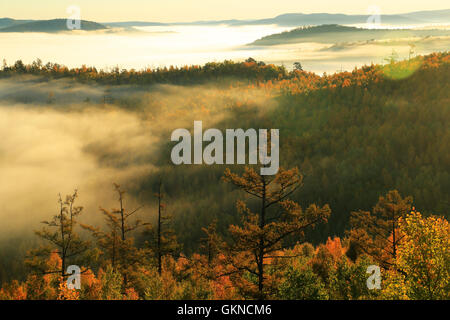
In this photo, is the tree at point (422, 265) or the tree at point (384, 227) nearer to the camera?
the tree at point (422, 265)

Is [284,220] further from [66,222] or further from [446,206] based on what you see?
[446,206]

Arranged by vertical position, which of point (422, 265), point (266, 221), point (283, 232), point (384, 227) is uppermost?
point (266, 221)

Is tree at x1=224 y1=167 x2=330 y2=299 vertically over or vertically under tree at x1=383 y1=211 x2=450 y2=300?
over

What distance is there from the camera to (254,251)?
77.4ft

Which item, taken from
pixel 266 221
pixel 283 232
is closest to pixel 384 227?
pixel 283 232

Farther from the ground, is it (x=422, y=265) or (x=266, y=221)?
(x=266, y=221)

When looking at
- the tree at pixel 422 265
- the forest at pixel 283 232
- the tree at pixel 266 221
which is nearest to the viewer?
the tree at pixel 266 221

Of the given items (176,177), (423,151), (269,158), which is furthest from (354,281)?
(176,177)

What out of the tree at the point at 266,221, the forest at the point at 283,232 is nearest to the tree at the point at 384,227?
the forest at the point at 283,232

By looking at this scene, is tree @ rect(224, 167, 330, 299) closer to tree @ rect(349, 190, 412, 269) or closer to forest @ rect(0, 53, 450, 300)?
forest @ rect(0, 53, 450, 300)

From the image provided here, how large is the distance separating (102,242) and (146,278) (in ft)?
18.3

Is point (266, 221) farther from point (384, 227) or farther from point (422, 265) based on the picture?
point (384, 227)

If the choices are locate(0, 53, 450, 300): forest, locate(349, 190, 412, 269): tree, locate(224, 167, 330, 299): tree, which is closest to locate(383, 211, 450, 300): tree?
locate(0, 53, 450, 300): forest

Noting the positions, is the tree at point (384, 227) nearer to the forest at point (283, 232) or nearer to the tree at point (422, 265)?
the forest at point (283, 232)
